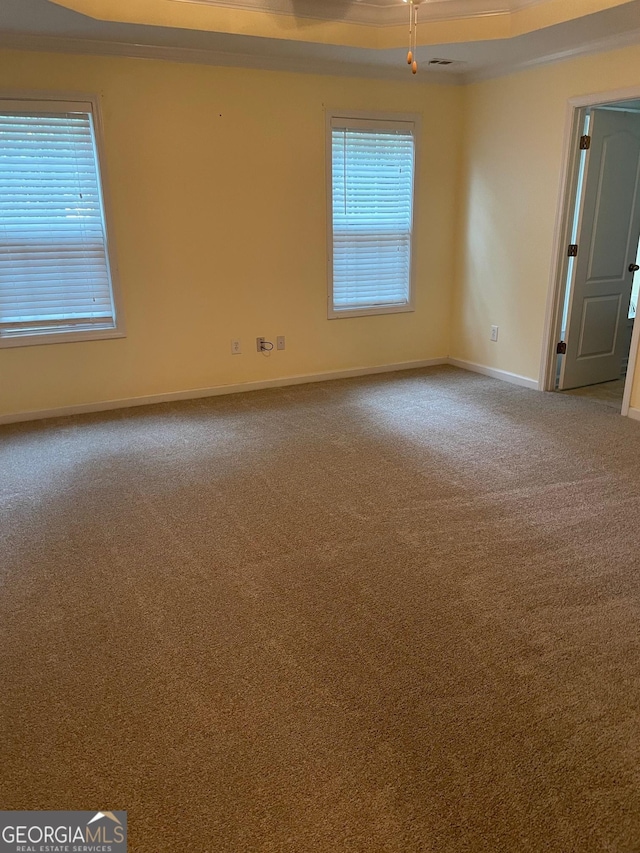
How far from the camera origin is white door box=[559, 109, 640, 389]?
4.69 m

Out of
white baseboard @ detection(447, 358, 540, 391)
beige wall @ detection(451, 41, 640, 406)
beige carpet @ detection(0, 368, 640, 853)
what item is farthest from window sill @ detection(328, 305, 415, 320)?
beige carpet @ detection(0, 368, 640, 853)

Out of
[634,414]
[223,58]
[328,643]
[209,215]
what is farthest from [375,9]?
[328,643]

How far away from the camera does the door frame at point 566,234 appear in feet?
14.2

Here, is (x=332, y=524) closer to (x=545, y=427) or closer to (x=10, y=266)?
(x=545, y=427)

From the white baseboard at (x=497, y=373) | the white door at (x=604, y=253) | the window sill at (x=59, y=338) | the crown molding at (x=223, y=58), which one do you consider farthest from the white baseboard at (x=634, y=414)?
the window sill at (x=59, y=338)

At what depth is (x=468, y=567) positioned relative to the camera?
8.56 feet

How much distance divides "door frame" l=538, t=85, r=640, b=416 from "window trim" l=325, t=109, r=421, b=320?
131 centimetres

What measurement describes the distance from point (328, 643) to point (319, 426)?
92.6 inches

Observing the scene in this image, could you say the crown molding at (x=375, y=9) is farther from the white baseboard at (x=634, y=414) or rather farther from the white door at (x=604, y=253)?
the white baseboard at (x=634, y=414)

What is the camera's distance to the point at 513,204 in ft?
17.1

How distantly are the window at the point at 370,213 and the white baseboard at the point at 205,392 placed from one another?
56 cm

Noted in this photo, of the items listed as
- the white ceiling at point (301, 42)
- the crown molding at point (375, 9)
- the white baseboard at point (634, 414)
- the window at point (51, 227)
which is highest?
the crown molding at point (375, 9)

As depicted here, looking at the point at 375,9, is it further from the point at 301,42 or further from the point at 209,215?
the point at 209,215

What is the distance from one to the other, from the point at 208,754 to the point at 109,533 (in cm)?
149
